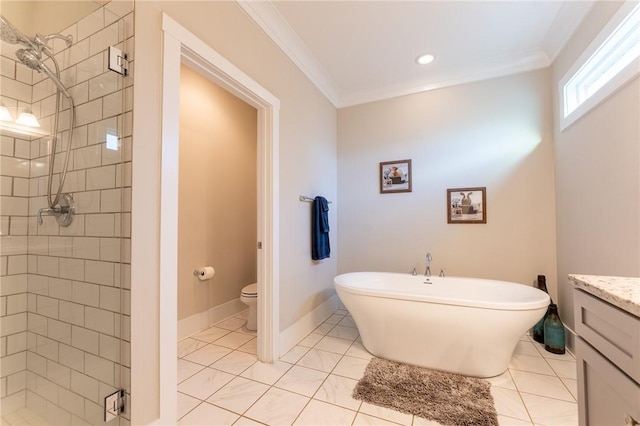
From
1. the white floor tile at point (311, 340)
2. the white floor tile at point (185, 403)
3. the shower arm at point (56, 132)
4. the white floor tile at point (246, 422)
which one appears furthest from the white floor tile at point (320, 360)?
the shower arm at point (56, 132)

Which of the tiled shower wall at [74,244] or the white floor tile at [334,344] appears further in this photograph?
the white floor tile at [334,344]

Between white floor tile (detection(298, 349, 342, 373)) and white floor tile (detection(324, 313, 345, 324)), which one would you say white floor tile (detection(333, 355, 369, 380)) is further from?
white floor tile (detection(324, 313, 345, 324))

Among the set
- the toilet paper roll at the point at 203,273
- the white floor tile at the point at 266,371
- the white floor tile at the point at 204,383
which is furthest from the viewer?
the toilet paper roll at the point at 203,273

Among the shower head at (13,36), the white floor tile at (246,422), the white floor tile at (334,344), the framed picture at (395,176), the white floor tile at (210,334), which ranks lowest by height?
the white floor tile at (334,344)

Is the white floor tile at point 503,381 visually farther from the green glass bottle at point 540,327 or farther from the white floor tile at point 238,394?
the white floor tile at point 238,394

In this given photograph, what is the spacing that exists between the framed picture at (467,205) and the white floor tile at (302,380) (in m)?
2.00

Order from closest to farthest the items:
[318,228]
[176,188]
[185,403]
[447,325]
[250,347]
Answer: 1. [176,188]
2. [185,403]
3. [447,325]
4. [250,347]
5. [318,228]

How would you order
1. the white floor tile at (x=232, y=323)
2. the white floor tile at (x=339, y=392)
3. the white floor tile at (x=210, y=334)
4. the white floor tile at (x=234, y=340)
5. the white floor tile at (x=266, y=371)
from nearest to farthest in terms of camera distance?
1. the white floor tile at (x=339, y=392)
2. the white floor tile at (x=266, y=371)
3. the white floor tile at (x=234, y=340)
4. the white floor tile at (x=210, y=334)
5. the white floor tile at (x=232, y=323)

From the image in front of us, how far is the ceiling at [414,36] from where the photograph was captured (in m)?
1.90

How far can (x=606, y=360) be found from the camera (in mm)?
740

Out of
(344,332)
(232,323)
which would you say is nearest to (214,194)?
(232,323)

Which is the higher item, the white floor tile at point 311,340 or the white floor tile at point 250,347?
the white floor tile at point 250,347

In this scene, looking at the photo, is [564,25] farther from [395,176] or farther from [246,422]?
[246,422]

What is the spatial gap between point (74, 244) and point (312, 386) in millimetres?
1607
